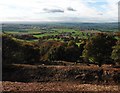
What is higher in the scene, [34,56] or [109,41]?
[109,41]

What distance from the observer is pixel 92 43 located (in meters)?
39.9

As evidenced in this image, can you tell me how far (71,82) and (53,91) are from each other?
26.5ft

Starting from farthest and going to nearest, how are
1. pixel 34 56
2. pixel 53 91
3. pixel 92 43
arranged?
pixel 34 56
pixel 92 43
pixel 53 91

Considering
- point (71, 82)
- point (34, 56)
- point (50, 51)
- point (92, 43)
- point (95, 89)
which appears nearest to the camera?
point (95, 89)

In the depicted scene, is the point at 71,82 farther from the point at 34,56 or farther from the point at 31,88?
the point at 34,56

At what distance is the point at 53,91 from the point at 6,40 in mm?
24640

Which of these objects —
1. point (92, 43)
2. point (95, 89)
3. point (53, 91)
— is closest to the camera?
point (53, 91)

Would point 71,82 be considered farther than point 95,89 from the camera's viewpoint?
Yes

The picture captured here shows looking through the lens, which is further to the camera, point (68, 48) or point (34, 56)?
point (68, 48)

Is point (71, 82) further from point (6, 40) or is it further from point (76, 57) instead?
point (76, 57)

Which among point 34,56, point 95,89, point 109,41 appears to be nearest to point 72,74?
point 95,89

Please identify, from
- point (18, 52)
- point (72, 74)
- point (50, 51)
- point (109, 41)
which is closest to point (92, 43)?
point (109, 41)

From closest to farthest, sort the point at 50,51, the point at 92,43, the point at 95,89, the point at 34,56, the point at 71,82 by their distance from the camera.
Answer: the point at 95,89 → the point at 71,82 → the point at 92,43 → the point at 34,56 → the point at 50,51

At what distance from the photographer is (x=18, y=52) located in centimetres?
4594
